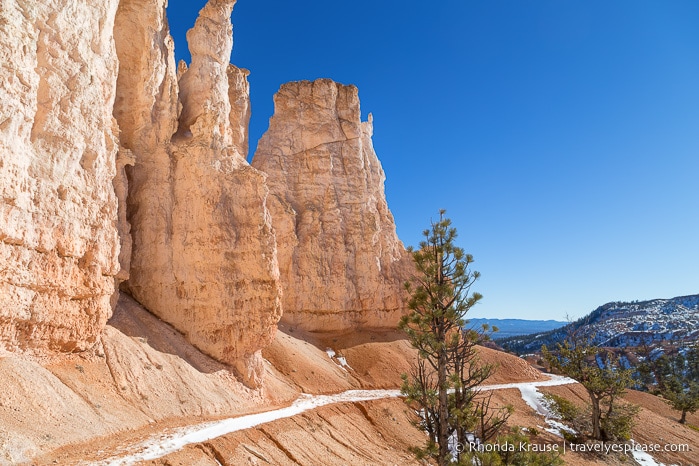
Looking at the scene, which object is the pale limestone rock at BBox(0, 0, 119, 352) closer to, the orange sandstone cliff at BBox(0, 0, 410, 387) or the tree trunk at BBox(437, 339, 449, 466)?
the orange sandstone cliff at BBox(0, 0, 410, 387)

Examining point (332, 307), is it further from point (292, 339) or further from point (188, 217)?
point (188, 217)

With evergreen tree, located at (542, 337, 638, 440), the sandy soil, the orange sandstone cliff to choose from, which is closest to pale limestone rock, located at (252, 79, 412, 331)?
Answer: the orange sandstone cliff

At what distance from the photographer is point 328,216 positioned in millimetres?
43312

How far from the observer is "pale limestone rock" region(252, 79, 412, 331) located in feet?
135

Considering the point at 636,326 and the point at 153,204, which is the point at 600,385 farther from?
the point at 636,326

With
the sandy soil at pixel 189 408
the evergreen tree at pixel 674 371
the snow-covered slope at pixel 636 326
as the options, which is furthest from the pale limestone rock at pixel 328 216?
the snow-covered slope at pixel 636 326

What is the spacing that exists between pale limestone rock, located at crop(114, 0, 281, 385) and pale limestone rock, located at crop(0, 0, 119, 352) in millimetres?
4149

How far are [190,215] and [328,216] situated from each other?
20.5 metres

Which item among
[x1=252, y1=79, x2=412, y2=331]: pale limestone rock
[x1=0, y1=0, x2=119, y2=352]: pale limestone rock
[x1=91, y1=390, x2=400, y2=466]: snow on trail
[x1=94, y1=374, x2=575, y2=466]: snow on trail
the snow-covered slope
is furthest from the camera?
the snow-covered slope

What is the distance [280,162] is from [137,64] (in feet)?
72.8

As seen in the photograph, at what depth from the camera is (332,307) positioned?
1623 inches

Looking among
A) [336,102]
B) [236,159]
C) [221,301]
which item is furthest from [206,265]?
[336,102]

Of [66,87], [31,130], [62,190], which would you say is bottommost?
[62,190]

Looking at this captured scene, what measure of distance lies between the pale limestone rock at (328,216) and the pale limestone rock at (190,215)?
593 inches
